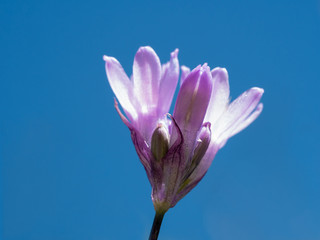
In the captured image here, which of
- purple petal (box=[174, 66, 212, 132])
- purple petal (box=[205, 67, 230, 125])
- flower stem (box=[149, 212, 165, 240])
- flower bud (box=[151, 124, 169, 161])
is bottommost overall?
flower stem (box=[149, 212, 165, 240])

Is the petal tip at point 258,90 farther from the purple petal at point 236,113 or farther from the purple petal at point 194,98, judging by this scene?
the purple petal at point 194,98

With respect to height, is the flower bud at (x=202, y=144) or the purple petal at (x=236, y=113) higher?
the purple petal at (x=236, y=113)

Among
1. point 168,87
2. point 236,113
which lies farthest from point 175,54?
point 236,113

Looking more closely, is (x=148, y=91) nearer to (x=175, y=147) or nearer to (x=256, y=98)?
(x=175, y=147)

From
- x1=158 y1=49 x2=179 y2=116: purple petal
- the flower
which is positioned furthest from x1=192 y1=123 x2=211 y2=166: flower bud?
x1=158 y1=49 x2=179 y2=116: purple petal

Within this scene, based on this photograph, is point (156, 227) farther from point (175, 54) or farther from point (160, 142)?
point (175, 54)

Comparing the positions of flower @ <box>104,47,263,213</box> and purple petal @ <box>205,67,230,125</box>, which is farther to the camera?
purple petal @ <box>205,67,230,125</box>

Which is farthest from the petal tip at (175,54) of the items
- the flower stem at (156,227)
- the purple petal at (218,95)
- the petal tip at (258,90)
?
the flower stem at (156,227)

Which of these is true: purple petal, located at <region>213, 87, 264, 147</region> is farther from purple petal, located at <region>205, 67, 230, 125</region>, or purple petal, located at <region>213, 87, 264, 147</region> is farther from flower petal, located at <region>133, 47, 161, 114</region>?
flower petal, located at <region>133, 47, 161, 114</region>
